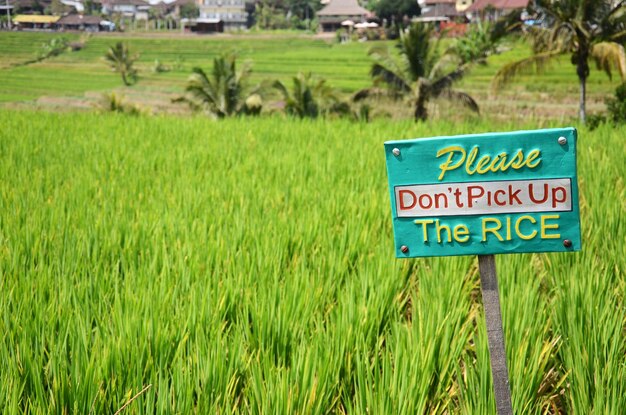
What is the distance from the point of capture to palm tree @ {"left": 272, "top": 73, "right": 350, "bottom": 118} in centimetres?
1655

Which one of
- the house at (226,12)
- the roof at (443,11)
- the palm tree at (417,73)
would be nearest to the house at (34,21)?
the palm tree at (417,73)

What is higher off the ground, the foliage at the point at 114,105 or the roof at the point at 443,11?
the roof at the point at 443,11

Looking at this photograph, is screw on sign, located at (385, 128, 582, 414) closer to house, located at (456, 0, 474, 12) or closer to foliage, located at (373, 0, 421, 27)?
foliage, located at (373, 0, 421, 27)

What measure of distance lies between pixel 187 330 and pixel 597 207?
2250 millimetres

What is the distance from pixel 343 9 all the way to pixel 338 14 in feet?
2.88

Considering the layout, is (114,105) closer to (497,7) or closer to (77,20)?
(77,20)

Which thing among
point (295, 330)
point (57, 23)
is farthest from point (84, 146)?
point (57, 23)

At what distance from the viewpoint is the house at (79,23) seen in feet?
88.7

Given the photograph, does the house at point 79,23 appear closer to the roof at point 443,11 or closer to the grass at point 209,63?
the grass at point 209,63

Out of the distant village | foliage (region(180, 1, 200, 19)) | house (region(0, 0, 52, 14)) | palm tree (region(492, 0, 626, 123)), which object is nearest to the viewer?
palm tree (region(492, 0, 626, 123))

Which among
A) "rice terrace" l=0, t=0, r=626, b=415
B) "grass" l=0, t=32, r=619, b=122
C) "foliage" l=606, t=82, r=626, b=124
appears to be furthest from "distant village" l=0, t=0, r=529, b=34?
"rice terrace" l=0, t=0, r=626, b=415

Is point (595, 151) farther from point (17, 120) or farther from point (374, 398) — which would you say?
point (17, 120)

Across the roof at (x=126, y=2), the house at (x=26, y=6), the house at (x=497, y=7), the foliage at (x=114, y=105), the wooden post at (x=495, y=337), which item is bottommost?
the foliage at (x=114, y=105)

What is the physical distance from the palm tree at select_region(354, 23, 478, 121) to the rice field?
10413mm
